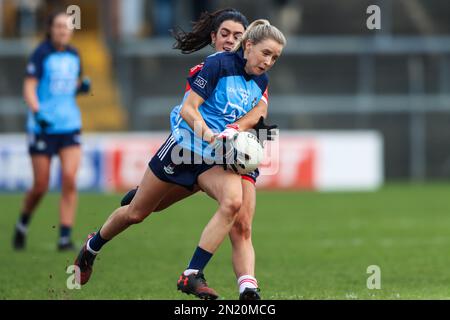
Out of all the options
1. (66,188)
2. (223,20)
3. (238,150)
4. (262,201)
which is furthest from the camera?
(262,201)

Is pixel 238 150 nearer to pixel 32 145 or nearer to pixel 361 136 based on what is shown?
pixel 32 145

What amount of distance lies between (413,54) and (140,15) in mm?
6276

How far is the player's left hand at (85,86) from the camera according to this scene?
468 inches

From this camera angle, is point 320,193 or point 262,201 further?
point 320,193

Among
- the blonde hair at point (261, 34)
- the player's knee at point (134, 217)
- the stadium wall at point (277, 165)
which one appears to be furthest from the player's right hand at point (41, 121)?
the stadium wall at point (277, 165)

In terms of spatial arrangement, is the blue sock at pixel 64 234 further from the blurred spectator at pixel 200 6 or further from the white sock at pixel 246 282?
the blurred spectator at pixel 200 6

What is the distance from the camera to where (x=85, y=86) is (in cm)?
1198

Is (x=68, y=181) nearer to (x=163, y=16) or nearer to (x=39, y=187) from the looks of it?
(x=39, y=187)

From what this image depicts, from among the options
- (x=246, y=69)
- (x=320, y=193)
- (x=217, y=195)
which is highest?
(x=246, y=69)

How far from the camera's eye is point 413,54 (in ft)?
81.8

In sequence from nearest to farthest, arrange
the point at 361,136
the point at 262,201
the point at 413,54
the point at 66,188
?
the point at 66,188, the point at 262,201, the point at 361,136, the point at 413,54

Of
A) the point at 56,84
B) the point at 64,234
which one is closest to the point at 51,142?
the point at 56,84

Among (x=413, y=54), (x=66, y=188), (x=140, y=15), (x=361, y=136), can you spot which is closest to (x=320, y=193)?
(x=361, y=136)

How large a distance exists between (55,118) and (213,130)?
4.75 meters
